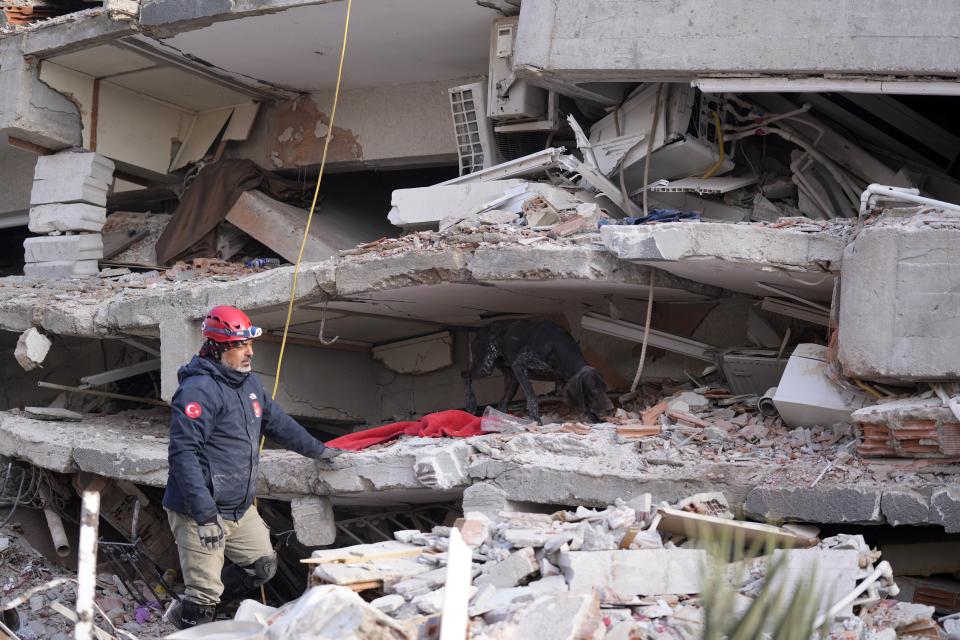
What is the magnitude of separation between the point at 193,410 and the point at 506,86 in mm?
5329

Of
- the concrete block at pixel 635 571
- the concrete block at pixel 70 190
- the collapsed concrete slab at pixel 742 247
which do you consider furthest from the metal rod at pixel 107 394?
the concrete block at pixel 635 571

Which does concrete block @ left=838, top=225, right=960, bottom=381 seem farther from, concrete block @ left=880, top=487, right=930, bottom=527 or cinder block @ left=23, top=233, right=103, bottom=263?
cinder block @ left=23, top=233, right=103, bottom=263

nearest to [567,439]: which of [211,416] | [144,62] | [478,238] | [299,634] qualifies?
[478,238]

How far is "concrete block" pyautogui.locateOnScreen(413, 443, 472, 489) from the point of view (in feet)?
25.2

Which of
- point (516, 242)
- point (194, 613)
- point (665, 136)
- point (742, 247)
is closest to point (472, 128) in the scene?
point (665, 136)

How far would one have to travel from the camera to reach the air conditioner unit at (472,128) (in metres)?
10.9

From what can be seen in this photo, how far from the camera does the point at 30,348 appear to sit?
10633 mm

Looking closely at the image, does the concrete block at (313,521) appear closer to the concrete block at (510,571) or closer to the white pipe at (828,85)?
the concrete block at (510,571)

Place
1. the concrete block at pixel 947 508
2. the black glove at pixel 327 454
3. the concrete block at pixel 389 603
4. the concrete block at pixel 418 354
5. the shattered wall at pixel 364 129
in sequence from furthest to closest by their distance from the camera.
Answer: the shattered wall at pixel 364 129 < the concrete block at pixel 418 354 < the black glove at pixel 327 454 < the concrete block at pixel 947 508 < the concrete block at pixel 389 603

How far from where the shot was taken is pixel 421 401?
11.2m

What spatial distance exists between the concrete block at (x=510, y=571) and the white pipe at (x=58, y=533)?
21.7 ft

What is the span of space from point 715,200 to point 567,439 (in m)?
3.60

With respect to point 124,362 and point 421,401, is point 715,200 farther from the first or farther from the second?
point 124,362

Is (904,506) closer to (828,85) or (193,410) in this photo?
(828,85)
